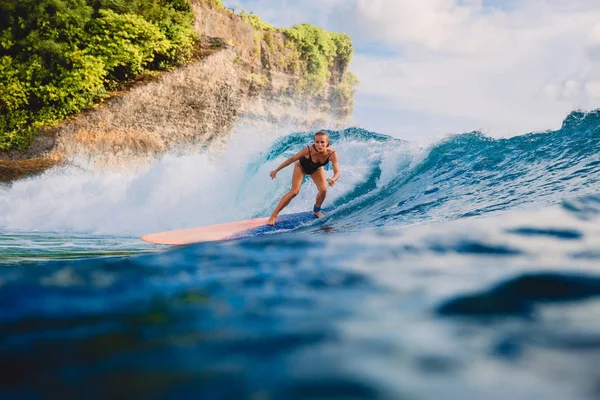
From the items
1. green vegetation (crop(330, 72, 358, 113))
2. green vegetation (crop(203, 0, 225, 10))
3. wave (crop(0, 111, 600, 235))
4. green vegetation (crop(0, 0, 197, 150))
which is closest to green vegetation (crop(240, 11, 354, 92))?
green vegetation (crop(330, 72, 358, 113))

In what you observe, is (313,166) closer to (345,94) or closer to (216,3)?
(216,3)

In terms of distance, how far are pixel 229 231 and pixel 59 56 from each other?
819cm

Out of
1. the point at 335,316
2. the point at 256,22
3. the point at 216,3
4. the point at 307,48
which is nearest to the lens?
the point at 335,316

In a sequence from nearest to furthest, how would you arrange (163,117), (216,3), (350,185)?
(350,185)
(163,117)
(216,3)

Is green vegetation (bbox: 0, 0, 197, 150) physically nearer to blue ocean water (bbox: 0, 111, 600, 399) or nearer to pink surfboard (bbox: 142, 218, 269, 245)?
pink surfboard (bbox: 142, 218, 269, 245)

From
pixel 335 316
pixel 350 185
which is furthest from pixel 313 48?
pixel 335 316

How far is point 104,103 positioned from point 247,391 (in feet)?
38.2

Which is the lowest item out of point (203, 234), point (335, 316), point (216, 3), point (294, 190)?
point (335, 316)

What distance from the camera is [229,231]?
5449 mm

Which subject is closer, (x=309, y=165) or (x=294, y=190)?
(x=294, y=190)

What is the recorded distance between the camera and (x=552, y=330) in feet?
4.37

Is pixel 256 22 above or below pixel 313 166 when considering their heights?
above

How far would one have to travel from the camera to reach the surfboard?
5160 mm

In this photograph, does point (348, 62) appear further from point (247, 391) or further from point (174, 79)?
point (247, 391)
